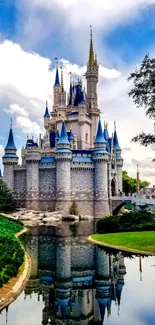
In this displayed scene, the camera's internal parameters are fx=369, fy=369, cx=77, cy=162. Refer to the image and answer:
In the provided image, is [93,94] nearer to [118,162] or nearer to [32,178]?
[118,162]

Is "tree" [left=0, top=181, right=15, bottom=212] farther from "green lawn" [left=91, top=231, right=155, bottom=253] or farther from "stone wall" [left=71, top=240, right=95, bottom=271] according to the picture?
"green lawn" [left=91, top=231, right=155, bottom=253]

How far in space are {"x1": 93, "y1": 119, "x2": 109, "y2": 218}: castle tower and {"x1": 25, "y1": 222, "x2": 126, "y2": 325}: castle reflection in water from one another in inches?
1147

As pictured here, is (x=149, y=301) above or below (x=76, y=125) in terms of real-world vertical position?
below

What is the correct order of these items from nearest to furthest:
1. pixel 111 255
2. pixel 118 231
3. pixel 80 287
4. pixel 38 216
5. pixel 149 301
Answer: pixel 149 301
pixel 80 287
pixel 111 255
pixel 118 231
pixel 38 216

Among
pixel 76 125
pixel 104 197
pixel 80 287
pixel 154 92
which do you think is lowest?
pixel 80 287

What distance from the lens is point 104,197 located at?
169 feet

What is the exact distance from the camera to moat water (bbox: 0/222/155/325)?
9.65 metres

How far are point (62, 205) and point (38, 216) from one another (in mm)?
6166

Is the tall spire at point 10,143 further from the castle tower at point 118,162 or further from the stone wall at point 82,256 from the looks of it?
the stone wall at point 82,256

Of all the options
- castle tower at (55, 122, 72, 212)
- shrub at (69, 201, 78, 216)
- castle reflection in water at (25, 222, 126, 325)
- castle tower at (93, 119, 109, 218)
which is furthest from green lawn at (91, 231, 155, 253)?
castle tower at (93, 119, 109, 218)

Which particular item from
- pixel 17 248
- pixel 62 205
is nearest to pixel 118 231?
pixel 17 248

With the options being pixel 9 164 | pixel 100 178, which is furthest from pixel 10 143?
pixel 100 178

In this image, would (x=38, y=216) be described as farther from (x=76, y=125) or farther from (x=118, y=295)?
(x=118, y=295)

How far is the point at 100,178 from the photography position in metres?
51.5
